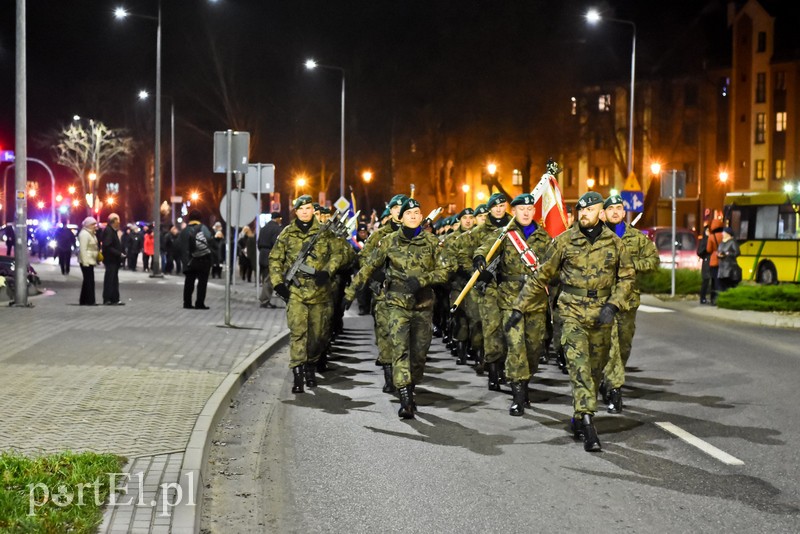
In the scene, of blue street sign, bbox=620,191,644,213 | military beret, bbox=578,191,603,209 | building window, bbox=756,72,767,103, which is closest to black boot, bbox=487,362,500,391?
military beret, bbox=578,191,603,209

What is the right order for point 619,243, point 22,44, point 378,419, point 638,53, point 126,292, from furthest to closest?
point 638,53 < point 126,292 < point 22,44 < point 378,419 < point 619,243

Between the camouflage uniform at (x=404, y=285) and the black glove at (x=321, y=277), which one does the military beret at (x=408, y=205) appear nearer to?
the camouflage uniform at (x=404, y=285)

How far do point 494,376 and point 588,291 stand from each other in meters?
3.48

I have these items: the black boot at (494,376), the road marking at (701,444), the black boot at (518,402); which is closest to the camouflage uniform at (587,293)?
the road marking at (701,444)

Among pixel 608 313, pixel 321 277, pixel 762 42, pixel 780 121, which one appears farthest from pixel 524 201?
pixel 762 42

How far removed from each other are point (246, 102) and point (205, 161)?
59.1 feet

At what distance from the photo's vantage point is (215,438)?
8766mm

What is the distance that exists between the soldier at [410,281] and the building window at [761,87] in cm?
6622

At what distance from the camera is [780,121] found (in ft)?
230

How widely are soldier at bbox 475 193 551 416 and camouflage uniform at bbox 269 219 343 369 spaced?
5.36 feet

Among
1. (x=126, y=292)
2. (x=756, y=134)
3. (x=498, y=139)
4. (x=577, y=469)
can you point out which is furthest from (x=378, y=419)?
(x=756, y=134)

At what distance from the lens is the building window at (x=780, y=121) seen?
2758 inches

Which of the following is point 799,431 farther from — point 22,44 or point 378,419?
point 22,44

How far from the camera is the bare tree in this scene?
6738 cm
